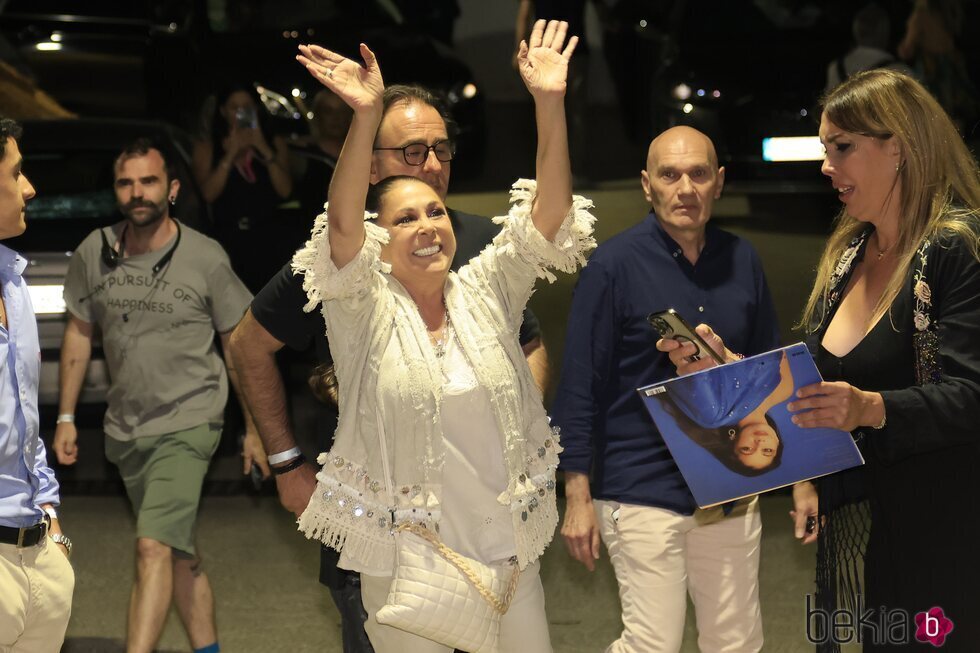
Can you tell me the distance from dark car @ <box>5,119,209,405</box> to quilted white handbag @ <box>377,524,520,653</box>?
411cm

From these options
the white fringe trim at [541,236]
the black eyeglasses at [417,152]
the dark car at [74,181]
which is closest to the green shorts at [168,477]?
the black eyeglasses at [417,152]

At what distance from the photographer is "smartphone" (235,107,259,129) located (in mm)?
8109

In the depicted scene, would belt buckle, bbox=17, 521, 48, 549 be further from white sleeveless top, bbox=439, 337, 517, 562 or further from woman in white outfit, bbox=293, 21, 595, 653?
white sleeveless top, bbox=439, 337, 517, 562

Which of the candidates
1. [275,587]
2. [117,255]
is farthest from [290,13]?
[275,587]

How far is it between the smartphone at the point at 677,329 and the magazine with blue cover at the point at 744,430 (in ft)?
0.78

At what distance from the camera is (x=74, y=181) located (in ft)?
25.7

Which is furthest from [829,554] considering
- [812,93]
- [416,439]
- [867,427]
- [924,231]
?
[812,93]

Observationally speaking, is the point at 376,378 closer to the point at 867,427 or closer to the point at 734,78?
the point at 867,427

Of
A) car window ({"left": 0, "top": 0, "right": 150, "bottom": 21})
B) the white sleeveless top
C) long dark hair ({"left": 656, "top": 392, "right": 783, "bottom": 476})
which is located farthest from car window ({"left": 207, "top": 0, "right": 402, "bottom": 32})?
long dark hair ({"left": 656, "top": 392, "right": 783, "bottom": 476})

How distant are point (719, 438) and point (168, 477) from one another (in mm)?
2528

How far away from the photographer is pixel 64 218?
7.70 meters

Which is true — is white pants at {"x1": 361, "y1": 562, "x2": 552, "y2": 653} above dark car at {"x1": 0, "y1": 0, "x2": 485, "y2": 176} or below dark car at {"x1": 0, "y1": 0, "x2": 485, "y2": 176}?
below

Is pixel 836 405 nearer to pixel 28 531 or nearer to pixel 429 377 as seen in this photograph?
pixel 429 377

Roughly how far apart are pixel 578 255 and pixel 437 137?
72 cm
